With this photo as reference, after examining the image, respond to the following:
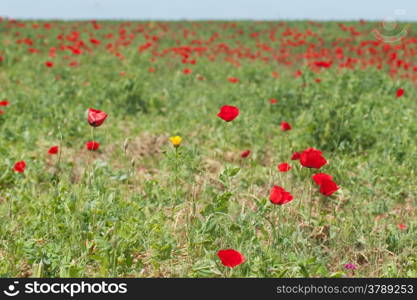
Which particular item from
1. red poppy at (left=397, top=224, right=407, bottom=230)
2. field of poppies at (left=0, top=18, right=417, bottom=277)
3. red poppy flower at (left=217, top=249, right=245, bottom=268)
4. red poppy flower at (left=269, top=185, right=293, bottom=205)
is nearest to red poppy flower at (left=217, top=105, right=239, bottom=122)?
field of poppies at (left=0, top=18, right=417, bottom=277)

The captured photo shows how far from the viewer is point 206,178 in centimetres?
426

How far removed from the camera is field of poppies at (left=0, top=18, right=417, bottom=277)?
298 cm

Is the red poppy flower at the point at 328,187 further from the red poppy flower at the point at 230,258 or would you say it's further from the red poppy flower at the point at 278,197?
the red poppy flower at the point at 230,258

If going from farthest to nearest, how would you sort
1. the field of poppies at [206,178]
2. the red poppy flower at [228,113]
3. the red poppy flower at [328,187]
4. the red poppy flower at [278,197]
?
the red poppy flower at [228,113], the field of poppies at [206,178], the red poppy flower at [328,187], the red poppy flower at [278,197]

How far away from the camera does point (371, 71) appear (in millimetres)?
8562

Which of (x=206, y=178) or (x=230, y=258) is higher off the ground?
(x=206, y=178)

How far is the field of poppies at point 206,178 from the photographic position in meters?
2.98

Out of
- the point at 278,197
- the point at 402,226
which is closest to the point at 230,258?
the point at 278,197

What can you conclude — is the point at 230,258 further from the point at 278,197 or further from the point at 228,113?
the point at 228,113

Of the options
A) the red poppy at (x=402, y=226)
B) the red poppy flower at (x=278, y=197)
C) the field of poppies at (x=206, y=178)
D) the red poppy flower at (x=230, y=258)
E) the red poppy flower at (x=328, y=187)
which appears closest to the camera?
the red poppy flower at (x=230, y=258)

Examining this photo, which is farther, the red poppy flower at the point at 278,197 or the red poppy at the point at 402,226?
the red poppy at the point at 402,226

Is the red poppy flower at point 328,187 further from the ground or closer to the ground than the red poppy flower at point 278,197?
further from the ground

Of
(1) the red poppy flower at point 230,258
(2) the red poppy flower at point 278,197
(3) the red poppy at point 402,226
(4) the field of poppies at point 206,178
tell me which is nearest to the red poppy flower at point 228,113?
(4) the field of poppies at point 206,178

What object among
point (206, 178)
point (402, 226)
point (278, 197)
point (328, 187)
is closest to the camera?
point (278, 197)
